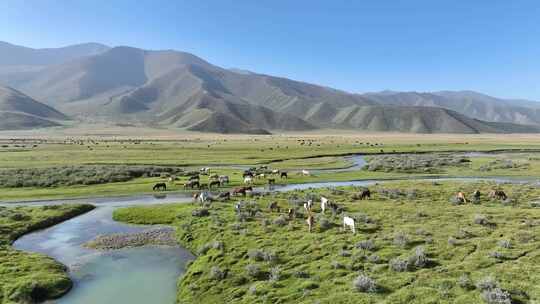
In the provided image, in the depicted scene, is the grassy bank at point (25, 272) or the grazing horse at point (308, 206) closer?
the grassy bank at point (25, 272)

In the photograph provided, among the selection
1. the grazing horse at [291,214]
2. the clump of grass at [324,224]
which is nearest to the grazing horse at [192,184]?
the grazing horse at [291,214]

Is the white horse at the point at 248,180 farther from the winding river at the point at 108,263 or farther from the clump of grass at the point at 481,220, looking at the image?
the clump of grass at the point at 481,220

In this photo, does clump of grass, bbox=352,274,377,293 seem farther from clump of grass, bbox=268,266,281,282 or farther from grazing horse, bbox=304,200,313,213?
grazing horse, bbox=304,200,313,213

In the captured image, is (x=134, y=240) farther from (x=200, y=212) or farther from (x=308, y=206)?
(x=308, y=206)

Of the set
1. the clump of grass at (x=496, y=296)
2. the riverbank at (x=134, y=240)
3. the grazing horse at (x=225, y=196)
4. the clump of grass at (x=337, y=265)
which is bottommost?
the riverbank at (x=134, y=240)

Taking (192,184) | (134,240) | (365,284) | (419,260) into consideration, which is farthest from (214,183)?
(365,284)
